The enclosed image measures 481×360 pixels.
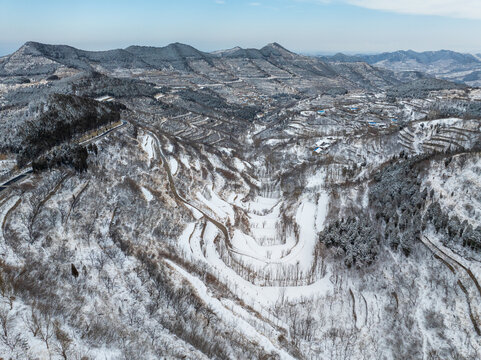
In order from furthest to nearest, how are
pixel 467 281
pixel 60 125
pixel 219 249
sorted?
pixel 60 125, pixel 219 249, pixel 467 281

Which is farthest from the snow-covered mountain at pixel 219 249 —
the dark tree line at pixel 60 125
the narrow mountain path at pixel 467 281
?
the dark tree line at pixel 60 125

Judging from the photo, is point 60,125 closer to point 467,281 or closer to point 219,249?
point 219,249

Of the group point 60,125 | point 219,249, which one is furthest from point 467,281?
point 60,125

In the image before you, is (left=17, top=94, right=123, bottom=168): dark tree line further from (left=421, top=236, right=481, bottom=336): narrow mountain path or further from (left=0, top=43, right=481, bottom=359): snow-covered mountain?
(left=421, top=236, right=481, bottom=336): narrow mountain path

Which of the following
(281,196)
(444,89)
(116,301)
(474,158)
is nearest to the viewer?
(116,301)

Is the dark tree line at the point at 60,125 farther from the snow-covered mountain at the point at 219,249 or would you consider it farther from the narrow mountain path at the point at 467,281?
the narrow mountain path at the point at 467,281

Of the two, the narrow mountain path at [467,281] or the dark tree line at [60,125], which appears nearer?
the narrow mountain path at [467,281]

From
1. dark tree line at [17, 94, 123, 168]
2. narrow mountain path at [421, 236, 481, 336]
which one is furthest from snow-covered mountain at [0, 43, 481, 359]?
dark tree line at [17, 94, 123, 168]

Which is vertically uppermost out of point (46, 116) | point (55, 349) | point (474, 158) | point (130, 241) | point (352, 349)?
point (46, 116)

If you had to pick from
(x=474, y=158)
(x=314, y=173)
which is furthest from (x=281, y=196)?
(x=474, y=158)

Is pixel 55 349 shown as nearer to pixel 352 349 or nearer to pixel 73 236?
pixel 73 236

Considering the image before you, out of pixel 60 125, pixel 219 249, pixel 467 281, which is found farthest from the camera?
pixel 60 125
